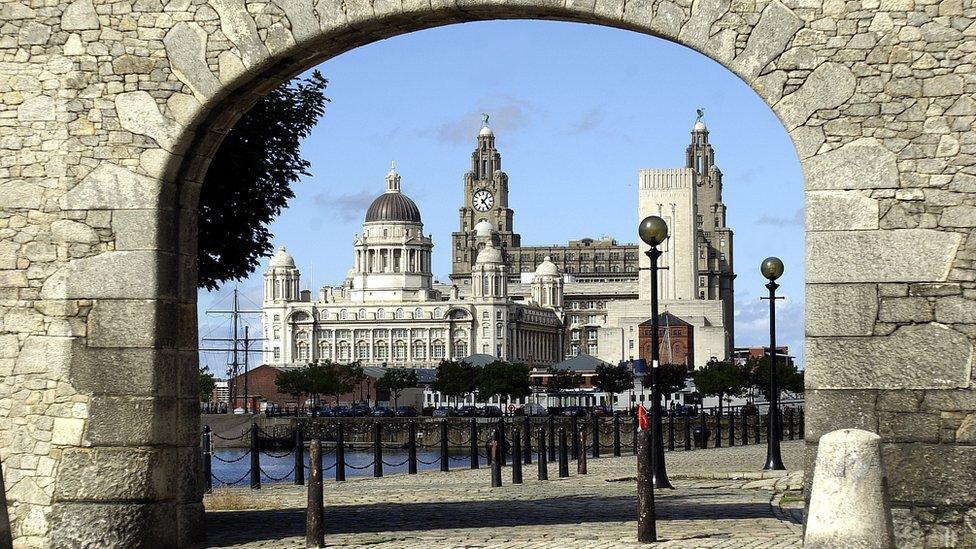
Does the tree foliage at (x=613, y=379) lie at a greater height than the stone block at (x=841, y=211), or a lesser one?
lesser

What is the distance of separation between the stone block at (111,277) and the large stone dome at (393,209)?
602ft

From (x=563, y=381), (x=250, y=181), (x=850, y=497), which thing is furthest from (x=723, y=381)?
(x=850, y=497)

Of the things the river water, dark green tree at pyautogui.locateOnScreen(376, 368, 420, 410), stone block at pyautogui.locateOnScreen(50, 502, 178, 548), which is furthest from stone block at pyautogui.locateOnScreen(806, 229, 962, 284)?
dark green tree at pyautogui.locateOnScreen(376, 368, 420, 410)

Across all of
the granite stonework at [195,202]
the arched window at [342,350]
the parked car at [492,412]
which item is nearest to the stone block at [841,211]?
the granite stonework at [195,202]

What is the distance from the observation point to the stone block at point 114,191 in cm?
1222

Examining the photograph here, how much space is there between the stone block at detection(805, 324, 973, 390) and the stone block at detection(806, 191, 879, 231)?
76cm

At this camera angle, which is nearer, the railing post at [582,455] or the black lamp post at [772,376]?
the black lamp post at [772,376]

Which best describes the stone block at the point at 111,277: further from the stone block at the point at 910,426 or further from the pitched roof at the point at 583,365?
the pitched roof at the point at 583,365

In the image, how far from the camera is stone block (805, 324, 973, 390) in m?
10.7

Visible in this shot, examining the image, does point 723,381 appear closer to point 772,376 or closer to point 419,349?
point 772,376

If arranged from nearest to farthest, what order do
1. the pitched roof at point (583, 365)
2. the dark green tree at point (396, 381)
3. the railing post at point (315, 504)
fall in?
the railing post at point (315, 504), the pitched roof at point (583, 365), the dark green tree at point (396, 381)

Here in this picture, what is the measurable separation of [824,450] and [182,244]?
20.8ft

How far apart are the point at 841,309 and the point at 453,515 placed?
4.81 m

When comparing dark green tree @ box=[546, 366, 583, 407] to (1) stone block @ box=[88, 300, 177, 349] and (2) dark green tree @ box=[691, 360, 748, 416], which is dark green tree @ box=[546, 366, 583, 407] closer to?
(2) dark green tree @ box=[691, 360, 748, 416]
